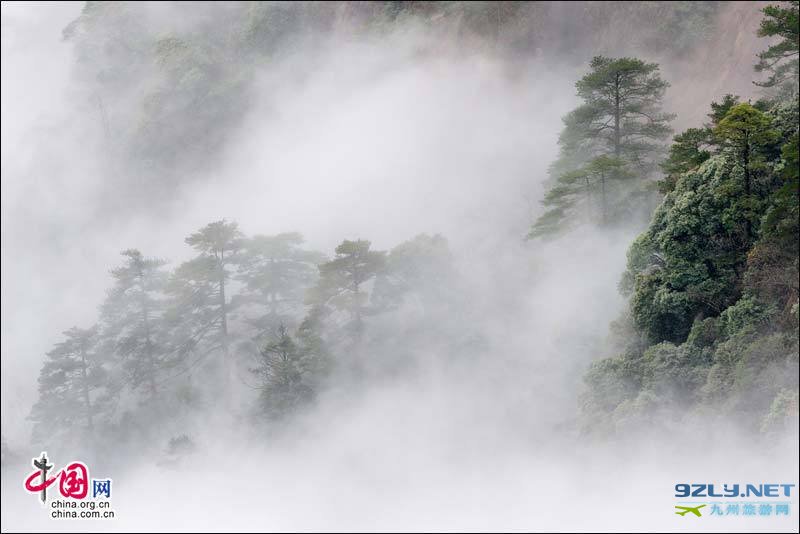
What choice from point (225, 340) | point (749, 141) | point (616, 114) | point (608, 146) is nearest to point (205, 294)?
point (225, 340)

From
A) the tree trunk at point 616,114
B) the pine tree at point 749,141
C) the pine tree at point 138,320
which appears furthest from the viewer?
the pine tree at point 138,320

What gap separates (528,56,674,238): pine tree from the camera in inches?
1730

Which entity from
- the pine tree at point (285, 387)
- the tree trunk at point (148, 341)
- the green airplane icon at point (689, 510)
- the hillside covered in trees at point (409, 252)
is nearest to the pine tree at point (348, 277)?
the hillside covered in trees at point (409, 252)

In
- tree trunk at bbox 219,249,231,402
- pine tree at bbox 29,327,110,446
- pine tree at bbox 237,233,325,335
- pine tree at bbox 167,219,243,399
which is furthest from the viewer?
tree trunk at bbox 219,249,231,402

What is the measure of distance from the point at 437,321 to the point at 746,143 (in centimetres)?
2360

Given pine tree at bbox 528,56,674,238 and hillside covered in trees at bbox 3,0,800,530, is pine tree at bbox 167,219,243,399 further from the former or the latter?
pine tree at bbox 528,56,674,238

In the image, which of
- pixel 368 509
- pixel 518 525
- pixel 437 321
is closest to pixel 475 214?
pixel 437 321

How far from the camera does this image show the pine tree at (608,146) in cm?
4394

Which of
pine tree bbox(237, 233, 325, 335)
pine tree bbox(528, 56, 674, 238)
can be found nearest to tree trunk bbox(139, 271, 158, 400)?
pine tree bbox(237, 233, 325, 335)

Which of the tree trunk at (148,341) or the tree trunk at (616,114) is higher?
the tree trunk at (616,114)

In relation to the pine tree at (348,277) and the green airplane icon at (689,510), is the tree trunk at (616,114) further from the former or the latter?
the green airplane icon at (689,510)

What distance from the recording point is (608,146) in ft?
155

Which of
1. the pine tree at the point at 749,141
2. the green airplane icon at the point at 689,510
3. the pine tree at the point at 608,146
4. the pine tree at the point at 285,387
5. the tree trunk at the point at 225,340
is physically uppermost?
the pine tree at the point at 608,146

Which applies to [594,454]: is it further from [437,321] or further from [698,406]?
[437,321]
